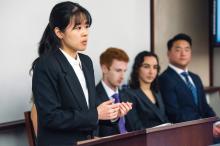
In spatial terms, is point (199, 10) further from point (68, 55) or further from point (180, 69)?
point (68, 55)

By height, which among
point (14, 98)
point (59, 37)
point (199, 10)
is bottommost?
point (14, 98)

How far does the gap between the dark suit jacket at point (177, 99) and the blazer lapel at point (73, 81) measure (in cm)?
153

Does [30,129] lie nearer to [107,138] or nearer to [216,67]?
[107,138]

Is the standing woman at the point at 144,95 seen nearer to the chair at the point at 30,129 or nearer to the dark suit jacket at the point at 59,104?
the chair at the point at 30,129

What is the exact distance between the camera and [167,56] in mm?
4109

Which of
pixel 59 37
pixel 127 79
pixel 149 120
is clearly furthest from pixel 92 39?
pixel 59 37

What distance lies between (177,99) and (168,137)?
1874mm

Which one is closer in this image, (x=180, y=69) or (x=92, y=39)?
(x=92, y=39)

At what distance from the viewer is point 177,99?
3.59 metres

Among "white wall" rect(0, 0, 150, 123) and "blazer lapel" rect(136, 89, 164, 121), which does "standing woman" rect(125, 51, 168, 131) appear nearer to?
"blazer lapel" rect(136, 89, 164, 121)

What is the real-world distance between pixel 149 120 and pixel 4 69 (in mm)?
1106

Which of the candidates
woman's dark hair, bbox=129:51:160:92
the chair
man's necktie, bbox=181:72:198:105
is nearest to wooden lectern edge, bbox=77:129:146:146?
the chair

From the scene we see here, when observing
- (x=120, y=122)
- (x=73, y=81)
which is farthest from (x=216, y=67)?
(x=73, y=81)

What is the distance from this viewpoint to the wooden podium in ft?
5.14
